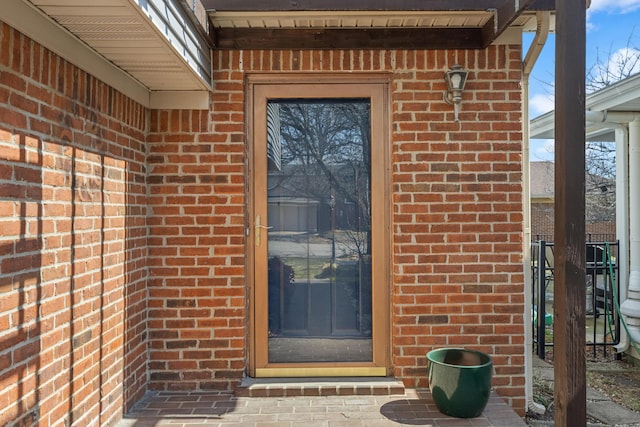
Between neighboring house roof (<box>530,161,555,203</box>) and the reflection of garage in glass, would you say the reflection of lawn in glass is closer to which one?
the reflection of garage in glass

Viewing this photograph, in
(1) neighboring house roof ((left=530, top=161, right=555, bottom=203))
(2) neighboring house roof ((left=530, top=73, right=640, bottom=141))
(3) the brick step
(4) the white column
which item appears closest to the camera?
(3) the brick step

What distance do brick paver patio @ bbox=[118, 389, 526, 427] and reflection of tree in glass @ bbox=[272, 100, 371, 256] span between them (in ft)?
3.42

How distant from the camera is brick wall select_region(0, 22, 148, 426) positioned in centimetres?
181

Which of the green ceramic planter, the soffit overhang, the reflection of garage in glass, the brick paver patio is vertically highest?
the soffit overhang

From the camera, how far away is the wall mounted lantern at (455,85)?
3.12 metres

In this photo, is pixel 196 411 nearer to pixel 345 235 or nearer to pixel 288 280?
pixel 288 280

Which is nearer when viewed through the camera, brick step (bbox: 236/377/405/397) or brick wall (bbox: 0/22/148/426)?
brick wall (bbox: 0/22/148/426)

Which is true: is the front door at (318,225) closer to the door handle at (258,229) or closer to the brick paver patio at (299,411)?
the door handle at (258,229)

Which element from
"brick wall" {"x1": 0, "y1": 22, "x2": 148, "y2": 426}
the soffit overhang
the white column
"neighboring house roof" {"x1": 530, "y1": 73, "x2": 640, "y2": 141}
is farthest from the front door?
the white column

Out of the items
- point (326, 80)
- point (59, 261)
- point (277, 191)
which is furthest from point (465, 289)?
point (59, 261)

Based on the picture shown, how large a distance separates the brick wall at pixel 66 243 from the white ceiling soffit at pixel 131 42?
7 cm

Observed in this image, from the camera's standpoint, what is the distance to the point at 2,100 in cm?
174

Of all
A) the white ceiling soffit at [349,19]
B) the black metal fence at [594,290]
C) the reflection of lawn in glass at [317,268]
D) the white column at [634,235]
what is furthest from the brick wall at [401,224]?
the white column at [634,235]

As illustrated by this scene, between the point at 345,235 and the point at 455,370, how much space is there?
1120mm
